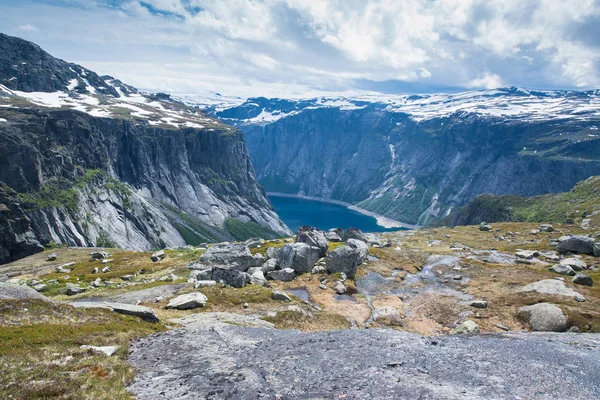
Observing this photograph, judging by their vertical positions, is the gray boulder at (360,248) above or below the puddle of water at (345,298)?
above

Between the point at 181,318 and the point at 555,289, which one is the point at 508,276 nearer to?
the point at 555,289

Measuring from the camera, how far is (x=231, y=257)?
225 ft

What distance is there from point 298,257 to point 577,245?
64824 mm

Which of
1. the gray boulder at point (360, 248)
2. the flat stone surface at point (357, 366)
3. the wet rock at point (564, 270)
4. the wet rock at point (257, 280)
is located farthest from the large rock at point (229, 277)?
the wet rock at point (564, 270)

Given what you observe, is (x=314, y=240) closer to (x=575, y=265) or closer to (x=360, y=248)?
(x=360, y=248)

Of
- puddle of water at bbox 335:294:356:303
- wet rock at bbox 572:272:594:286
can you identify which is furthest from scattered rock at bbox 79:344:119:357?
wet rock at bbox 572:272:594:286

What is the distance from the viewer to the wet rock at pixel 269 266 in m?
65.3

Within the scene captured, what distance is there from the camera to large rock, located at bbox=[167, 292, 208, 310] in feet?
141

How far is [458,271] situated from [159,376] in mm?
61417

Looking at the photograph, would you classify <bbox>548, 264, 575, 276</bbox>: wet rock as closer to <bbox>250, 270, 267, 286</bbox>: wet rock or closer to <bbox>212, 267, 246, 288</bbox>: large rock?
<bbox>250, 270, 267, 286</bbox>: wet rock

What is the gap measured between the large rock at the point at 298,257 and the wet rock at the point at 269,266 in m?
1.06

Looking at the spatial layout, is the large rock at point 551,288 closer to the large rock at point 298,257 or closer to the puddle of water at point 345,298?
the puddle of water at point 345,298

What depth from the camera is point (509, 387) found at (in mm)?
21406

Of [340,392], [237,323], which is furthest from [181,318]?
[340,392]
